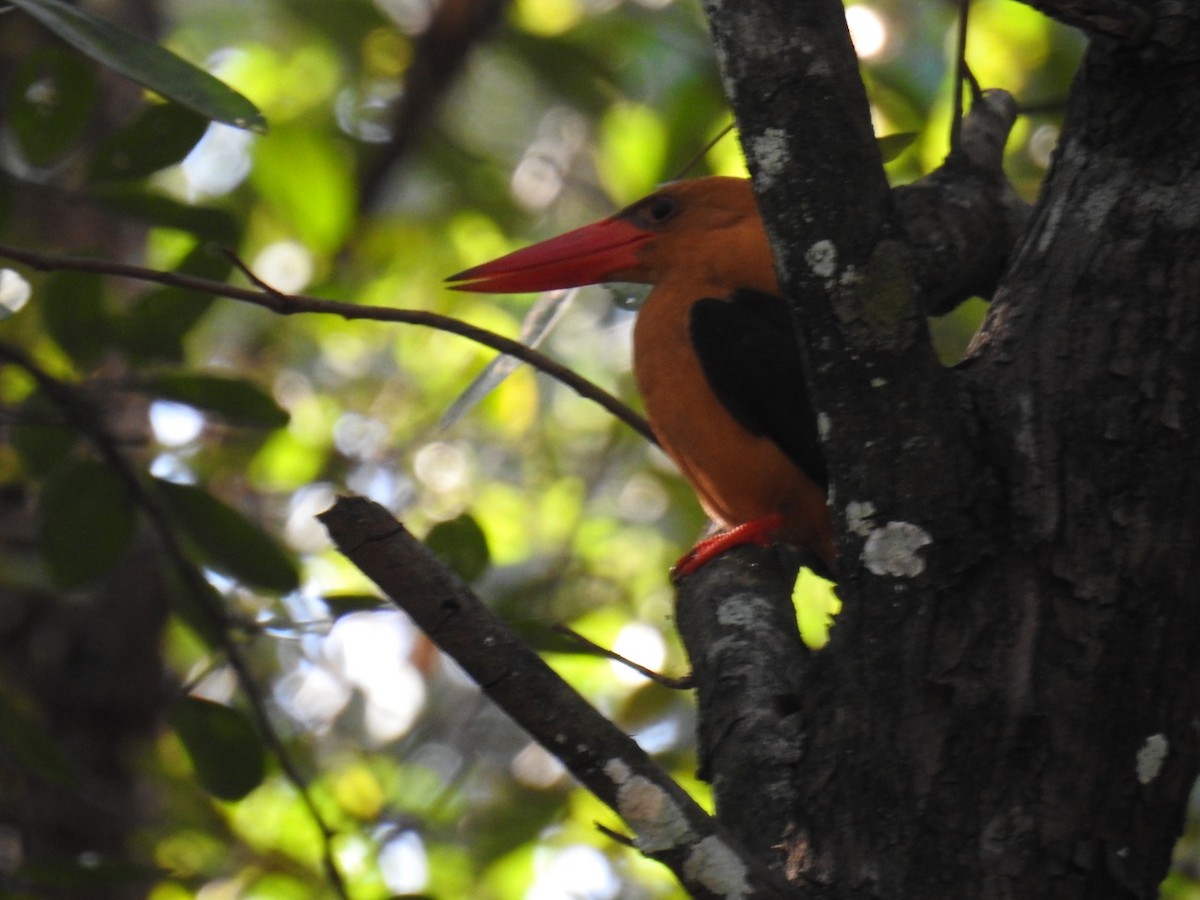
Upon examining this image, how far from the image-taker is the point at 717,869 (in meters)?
1.48

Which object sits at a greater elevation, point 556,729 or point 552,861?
point 552,861

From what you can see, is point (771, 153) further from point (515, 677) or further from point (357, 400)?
point (357, 400)

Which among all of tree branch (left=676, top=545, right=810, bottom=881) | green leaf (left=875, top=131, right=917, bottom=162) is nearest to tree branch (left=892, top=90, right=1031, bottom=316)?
green leaf (left=875, top=131, right=917, bottom=162)

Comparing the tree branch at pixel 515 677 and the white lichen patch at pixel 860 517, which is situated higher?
the white lichen patch at pixel 860 517

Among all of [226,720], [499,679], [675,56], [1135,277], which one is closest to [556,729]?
[499,679]

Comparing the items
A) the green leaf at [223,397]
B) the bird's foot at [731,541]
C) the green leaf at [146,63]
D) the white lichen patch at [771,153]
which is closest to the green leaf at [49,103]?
the green leaf at [223,397]

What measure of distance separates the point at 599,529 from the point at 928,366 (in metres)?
3.90

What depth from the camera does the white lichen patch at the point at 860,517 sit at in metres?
1.66

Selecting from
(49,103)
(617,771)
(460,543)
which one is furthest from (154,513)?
(617,771)

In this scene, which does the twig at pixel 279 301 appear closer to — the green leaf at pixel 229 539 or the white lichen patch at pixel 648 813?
the green leaf at pixel 229 539

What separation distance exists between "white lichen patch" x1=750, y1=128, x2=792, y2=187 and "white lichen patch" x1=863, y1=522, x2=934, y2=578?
43 cm

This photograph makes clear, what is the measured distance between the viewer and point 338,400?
6.14 m

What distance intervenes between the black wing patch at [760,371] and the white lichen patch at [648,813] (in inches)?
53.9

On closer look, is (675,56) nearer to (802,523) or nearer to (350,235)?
(350,235)
